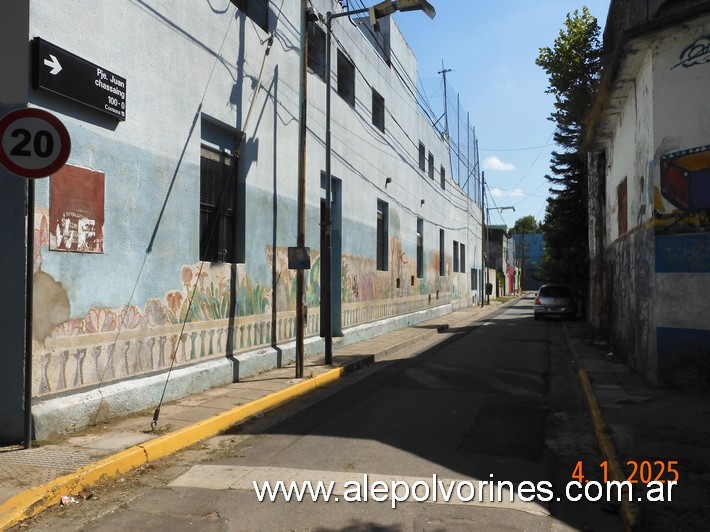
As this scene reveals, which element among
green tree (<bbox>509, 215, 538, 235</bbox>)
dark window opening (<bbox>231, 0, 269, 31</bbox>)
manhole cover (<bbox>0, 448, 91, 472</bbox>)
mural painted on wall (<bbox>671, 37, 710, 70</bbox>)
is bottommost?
manhole cover (<bbox>0, 448, 91, 472</bbox>)

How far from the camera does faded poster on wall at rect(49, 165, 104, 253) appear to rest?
6516 mm

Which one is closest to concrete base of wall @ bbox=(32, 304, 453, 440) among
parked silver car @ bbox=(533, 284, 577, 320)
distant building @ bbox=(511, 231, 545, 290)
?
parked silver car @ bbox=(533, 284, 577, 320)

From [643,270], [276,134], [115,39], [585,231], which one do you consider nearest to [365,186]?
[276,134]

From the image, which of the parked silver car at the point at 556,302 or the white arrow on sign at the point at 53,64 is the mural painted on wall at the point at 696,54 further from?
the parked silver car at the point at 556,302

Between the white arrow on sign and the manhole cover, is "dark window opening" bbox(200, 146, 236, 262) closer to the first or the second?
the white arrow on sign

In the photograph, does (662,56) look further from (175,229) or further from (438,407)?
(175,229)

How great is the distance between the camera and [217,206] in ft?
32.6

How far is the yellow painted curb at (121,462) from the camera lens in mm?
4633

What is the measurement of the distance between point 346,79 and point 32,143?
12.0 m

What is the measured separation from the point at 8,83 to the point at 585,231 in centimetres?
2641

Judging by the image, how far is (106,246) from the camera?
7281mm

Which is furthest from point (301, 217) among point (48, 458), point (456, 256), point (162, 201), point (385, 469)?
point (456, 256)

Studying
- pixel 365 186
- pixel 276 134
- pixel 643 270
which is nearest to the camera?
pixel 643 270

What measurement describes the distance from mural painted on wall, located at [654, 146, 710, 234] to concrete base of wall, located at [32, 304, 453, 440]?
7.06m
